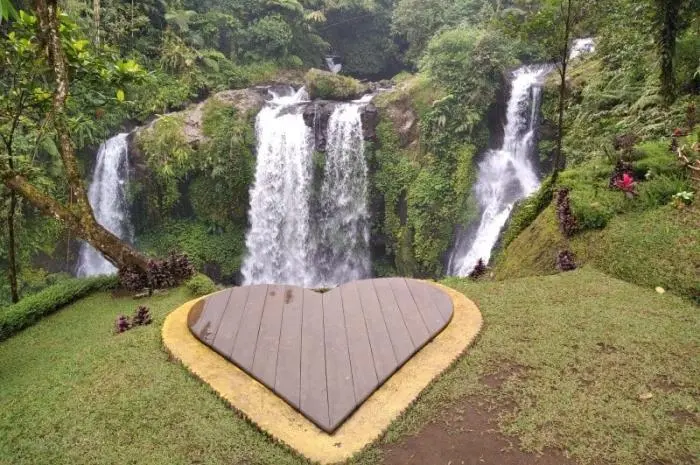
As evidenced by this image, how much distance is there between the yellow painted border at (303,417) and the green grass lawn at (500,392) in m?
0.09

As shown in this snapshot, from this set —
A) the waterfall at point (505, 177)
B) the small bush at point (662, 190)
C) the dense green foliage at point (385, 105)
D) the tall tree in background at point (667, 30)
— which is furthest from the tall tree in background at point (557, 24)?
the waterfall at point (505, 177)

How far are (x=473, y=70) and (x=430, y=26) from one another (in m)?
8.60

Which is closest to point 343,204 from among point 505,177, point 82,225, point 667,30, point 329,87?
point 329,87

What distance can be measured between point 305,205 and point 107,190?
6311 mm

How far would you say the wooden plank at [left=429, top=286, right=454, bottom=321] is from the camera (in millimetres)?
4867

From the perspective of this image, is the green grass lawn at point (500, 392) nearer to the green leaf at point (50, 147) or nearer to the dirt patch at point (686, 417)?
the dirt patch at point (686, 417)

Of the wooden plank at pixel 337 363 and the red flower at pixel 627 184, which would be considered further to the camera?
the red flower at pixel 627 184

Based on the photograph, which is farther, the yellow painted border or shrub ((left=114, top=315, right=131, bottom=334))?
shrub ((left=114, top=315, right=131, bottom=334))

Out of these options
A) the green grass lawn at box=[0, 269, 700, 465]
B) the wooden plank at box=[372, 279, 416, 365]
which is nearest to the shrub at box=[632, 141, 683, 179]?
the green grass lawn at box=[0, 269, 700, 465]

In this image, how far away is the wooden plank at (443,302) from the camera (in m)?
4.87

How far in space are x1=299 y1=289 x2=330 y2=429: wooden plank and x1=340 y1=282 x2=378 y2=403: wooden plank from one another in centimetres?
25

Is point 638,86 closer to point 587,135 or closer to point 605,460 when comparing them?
point 587,135

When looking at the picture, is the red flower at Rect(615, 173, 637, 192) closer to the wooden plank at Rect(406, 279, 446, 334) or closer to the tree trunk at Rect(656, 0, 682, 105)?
the tree trunk at Rect(656, 0, 682, 105)

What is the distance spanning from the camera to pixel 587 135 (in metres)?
9.40
